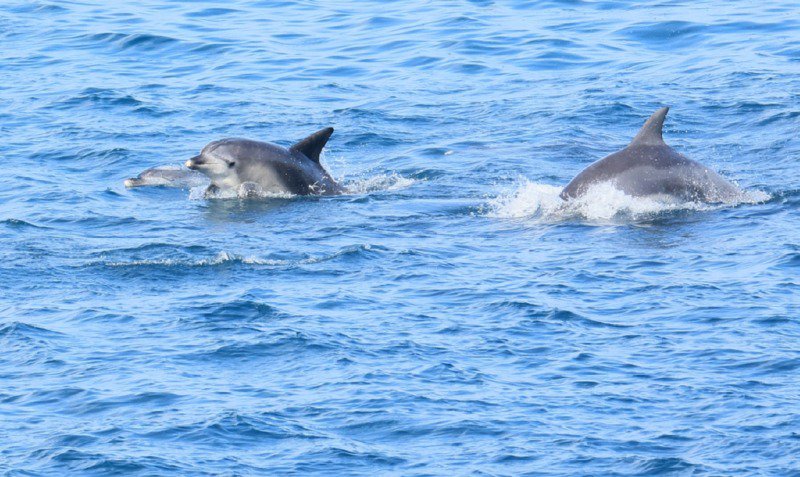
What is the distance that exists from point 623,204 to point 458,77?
40.9ft

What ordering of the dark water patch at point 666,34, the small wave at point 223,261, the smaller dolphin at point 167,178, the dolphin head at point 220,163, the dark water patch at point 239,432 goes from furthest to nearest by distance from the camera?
the dark water patch at point 666,34 → the smaller dolphin at point 167,178 → the dolphin head at point 220,163 → the small wave at point 223,261 → the dark water patch at point 239,432

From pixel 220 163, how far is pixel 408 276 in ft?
18.8

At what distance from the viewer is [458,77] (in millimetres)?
32406

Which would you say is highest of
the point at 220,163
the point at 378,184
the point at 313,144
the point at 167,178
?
the point at 313,144

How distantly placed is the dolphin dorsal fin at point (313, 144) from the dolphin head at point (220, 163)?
37.9 inches

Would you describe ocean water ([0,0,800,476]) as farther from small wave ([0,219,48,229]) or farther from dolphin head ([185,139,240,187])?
dolphin head ([185,139,240,187])

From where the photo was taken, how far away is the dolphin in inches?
888

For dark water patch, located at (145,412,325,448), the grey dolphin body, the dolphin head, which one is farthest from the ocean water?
the dolphin head

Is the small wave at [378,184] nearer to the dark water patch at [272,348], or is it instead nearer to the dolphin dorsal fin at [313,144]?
the dolphin dorsal fin at [313,144]

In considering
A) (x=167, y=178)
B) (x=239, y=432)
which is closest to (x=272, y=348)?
(x=239, y=432)

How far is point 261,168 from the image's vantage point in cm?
2256

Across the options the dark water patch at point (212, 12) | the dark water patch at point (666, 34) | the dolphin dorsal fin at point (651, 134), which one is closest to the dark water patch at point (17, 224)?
the dolphin dorsal fin at point (651, 134)

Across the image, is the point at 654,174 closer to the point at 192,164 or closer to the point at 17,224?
the point at 192,164

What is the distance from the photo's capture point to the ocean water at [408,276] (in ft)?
42.7
